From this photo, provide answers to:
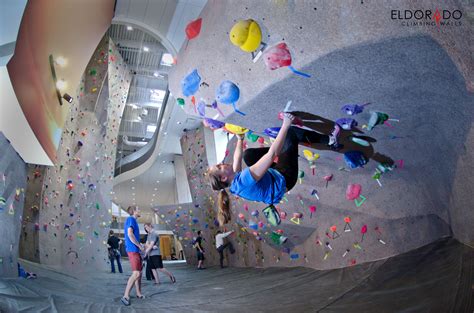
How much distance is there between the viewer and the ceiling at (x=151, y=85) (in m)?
6.39

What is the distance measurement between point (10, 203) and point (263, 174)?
3.43 metres

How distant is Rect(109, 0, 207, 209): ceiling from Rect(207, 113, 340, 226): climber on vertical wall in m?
4.06

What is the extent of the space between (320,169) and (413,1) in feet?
7.47

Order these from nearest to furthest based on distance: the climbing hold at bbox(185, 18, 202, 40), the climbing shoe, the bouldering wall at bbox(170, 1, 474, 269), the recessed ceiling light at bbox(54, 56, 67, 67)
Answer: the bouldering wall at bbox(170, 1, 474, 269) → the climbing shoe → the climbing hold at bbox(185, 18, 202, 40) → the recessed ceiling light at bbox(54, 56, 67, 67)

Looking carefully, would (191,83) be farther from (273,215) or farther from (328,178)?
(328,178)

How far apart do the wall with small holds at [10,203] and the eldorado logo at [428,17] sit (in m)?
3.89

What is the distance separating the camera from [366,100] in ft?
8.52

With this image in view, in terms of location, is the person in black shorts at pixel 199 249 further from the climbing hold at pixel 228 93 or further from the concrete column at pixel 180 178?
the climbing hold at pixel 228 93

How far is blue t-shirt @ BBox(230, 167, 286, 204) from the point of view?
7.48ft

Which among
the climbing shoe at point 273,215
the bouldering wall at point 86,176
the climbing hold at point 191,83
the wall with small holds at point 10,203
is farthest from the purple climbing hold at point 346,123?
the bouldering wall at point 86,176

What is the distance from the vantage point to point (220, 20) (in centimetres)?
275

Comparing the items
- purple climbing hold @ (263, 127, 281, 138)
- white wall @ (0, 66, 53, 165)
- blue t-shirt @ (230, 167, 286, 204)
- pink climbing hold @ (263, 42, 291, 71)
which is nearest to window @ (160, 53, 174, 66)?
white wall @ (0, 66, 53, 165)

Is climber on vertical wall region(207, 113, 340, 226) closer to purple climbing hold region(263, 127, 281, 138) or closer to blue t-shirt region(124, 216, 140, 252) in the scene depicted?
purple climbing hold region(263, 127, 281, 138)

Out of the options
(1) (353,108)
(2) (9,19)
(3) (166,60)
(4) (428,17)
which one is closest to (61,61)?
(2) (9,19)
